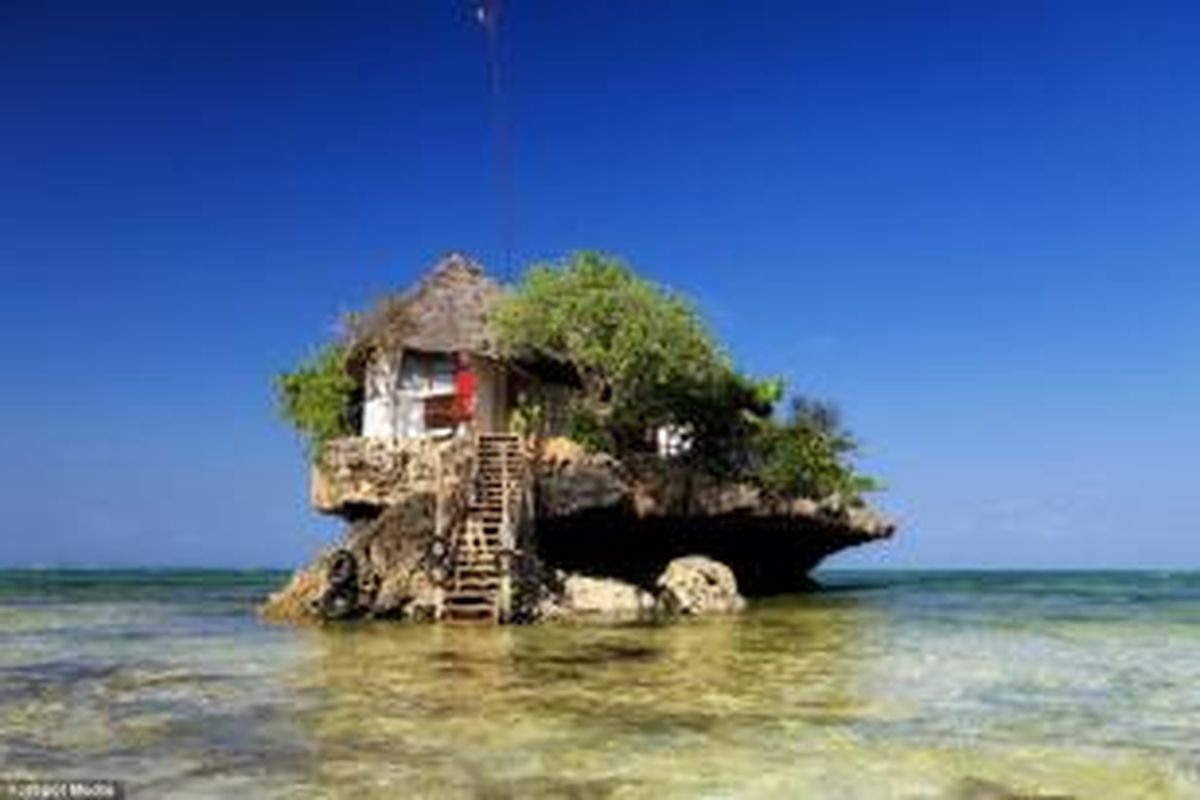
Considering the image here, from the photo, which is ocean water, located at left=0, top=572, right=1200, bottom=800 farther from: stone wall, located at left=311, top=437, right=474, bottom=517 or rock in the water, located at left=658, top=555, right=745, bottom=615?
stone wall, located at left=311, top=437, right=474, bottom=517

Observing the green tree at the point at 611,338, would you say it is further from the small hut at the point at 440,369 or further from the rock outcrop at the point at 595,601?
the rock outcrop at the point at 595,601

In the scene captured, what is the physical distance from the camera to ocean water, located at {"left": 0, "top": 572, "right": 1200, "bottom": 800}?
11867mm

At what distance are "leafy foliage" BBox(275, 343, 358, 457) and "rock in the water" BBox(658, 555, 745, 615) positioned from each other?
10004 millimetres

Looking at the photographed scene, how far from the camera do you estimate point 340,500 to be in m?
35.6

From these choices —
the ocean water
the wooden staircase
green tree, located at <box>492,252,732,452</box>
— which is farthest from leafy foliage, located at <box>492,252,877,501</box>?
the ocean water

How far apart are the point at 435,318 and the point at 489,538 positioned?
837cm

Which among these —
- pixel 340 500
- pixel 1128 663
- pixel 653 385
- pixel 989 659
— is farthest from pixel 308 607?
pixel 1128 663

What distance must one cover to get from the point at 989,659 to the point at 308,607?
16.0 m

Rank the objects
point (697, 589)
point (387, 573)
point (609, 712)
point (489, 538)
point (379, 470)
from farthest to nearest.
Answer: point (379, 470) < point (697, 589) < point (387, 573) < point (489, 538) < point (609, 712)

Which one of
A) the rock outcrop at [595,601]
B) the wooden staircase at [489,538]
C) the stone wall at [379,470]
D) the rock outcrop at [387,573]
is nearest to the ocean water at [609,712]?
the wooden staircase at [489,538]

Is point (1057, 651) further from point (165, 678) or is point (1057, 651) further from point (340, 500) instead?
point (340, 500)

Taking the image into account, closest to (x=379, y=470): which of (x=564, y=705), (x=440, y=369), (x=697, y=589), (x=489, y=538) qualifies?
(x=440, y=369)

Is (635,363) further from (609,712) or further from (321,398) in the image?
(609,712)

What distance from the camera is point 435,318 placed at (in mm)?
36969
